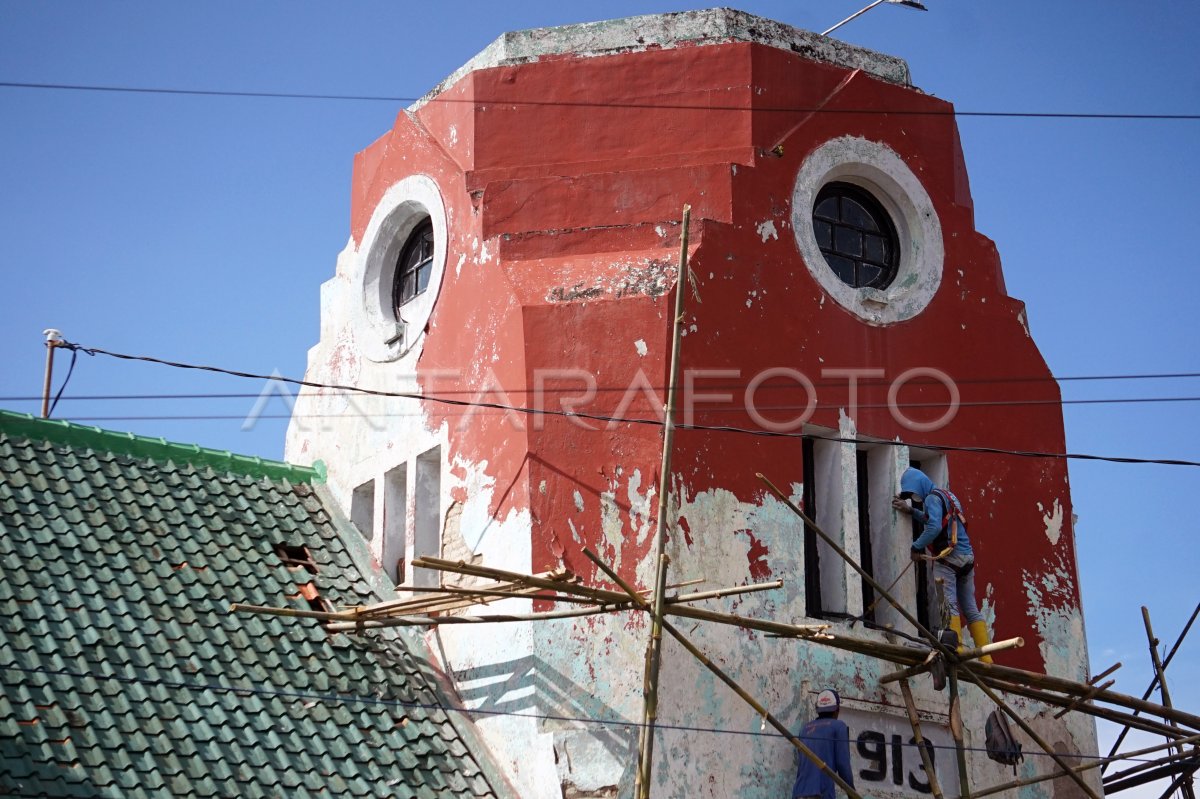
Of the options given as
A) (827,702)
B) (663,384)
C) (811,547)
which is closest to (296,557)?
(663,384)

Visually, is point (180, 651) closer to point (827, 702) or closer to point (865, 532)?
point (827, 702)

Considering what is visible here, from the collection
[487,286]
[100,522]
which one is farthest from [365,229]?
[100,522]

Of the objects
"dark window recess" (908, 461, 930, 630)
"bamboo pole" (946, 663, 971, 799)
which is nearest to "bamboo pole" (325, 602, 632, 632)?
"bamboo pole" (946, 663, 971, 799)

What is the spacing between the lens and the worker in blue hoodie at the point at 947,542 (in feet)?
47.8

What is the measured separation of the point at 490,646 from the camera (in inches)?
538

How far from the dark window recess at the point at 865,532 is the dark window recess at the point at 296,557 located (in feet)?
15.0

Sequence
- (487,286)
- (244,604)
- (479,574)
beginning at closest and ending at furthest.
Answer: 1. (479,574)
2. (244,604)
3. (487,286)

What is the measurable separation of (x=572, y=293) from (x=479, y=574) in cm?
272

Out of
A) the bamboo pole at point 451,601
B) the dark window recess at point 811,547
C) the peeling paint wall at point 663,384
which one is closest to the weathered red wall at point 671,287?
the peeling paint wall at point 663,384

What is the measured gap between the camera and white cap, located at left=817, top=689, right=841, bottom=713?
13438 mm

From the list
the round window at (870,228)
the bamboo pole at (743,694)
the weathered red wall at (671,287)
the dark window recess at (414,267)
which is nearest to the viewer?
the bamboo pole at (743,694)

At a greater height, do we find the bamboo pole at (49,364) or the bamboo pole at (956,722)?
the bamboo pole at (49,364)

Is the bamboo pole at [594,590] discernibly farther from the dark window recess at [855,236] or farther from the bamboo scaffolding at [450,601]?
the dark window recess at [855,236]

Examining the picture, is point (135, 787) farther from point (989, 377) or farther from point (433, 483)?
point (989, 377)
